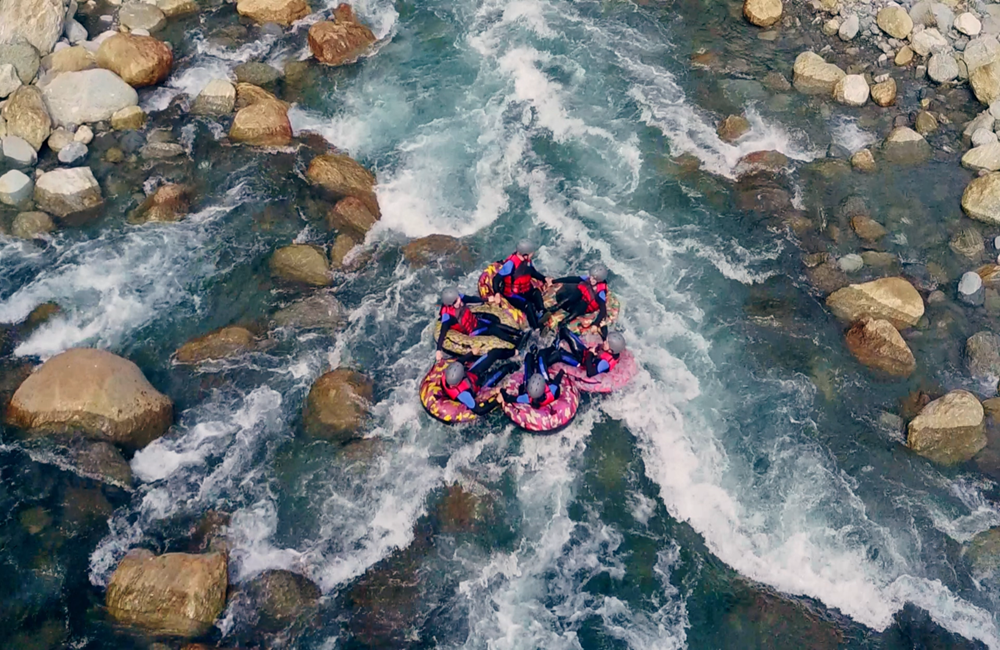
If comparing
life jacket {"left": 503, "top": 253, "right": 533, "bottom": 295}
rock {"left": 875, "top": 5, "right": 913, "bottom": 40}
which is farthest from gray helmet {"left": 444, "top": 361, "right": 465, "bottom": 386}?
rock {"left": 875, "top": 5, "right": 913, "bottom": 40}

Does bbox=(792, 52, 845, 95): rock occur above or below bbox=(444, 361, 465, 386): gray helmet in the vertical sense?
above

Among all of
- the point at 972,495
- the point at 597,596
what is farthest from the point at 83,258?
the point at 972,495

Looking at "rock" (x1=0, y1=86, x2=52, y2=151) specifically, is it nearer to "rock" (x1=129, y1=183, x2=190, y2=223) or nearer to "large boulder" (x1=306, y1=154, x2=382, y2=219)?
"rock" (x1=129, y1=183, x2=190, y2=223)

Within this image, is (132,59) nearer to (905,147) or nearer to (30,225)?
(30,225)

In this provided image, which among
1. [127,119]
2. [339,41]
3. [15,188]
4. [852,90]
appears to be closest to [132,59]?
[127,119]

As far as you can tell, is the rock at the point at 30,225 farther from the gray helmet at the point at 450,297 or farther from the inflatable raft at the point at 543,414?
the inflatable raft at the point at 543,414
